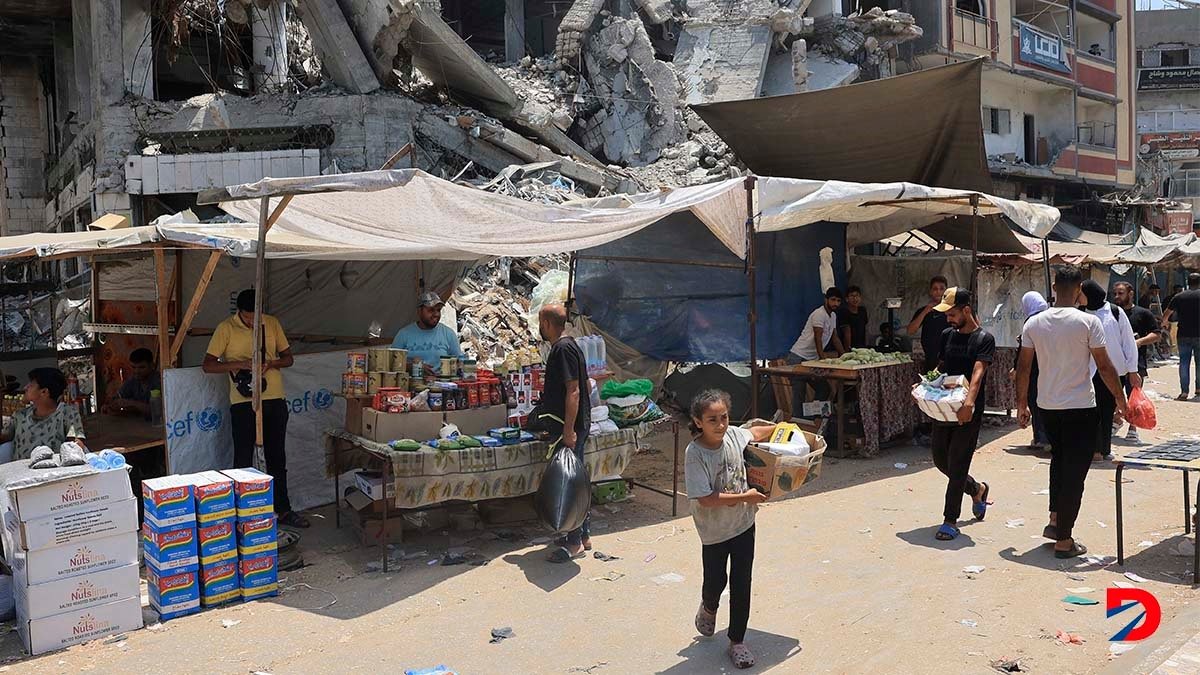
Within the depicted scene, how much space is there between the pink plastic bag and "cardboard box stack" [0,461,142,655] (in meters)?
6.33

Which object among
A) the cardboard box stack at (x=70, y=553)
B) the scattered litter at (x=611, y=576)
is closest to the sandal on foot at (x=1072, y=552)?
the scattered litter at (x=611, y=576)

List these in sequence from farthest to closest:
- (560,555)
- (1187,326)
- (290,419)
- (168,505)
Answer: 1. (1187,326)
2. (290,419)
3. (560,555)
4. (168,505)

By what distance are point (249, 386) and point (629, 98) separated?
15.3 meters

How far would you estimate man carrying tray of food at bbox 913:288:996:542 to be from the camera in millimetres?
6152

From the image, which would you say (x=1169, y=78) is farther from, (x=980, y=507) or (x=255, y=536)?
(x=255, y=536)

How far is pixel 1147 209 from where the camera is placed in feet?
102

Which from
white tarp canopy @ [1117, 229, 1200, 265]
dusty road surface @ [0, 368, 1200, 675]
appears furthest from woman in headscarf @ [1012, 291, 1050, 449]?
white tarp canopy @ [1117, 229, 1200, 265]

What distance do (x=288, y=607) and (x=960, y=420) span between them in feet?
14.5

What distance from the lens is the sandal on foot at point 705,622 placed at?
4625mm

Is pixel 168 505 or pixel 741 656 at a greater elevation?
pixel 168 505

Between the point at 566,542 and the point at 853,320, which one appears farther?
the point at 853,320

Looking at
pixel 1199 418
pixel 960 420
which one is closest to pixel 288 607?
pixel 960 420

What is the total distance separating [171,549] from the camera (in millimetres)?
5305

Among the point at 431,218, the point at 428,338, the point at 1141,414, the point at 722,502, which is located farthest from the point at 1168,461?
the point at 428,338
